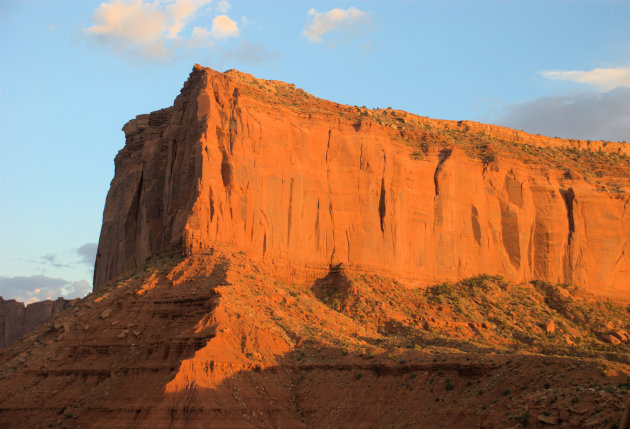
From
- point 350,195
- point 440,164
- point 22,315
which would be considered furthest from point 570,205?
point 22,315

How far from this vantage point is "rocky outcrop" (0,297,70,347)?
308ft

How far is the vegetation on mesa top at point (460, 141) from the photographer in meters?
66.8

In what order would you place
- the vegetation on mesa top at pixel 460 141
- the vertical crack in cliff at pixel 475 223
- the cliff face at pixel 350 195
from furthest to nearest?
the vertical crack in cliff at pixel 475 223
the vegetation on mesa top at pixel 460 141
the cliff face at pixel 350 195

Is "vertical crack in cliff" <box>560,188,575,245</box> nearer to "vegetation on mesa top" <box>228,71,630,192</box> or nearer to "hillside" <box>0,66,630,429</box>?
"hillside" <box>0,66,630,429</box>

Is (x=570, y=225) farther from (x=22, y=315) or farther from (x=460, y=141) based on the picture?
(x=22, y=315)

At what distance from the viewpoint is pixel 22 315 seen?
9562cm

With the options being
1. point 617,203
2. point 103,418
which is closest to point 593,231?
point 617,203

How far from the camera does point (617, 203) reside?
7475cm

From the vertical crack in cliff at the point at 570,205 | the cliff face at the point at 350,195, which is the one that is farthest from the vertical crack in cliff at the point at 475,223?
the vertical crack in cliff at the point at 570,205

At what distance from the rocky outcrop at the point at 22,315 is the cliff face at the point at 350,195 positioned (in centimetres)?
2286

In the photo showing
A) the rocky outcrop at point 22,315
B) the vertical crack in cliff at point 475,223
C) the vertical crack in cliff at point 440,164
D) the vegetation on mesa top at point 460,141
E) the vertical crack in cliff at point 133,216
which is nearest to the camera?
the vegetation on mesa top at point 460,141

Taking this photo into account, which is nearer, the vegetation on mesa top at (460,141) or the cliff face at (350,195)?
the cliff face at (350,195)

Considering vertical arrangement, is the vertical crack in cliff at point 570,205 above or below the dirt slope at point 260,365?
above

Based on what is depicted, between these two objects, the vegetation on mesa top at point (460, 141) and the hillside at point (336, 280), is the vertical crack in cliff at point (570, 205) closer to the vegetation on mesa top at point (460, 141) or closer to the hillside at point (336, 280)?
the hillside at point (336, 280)
